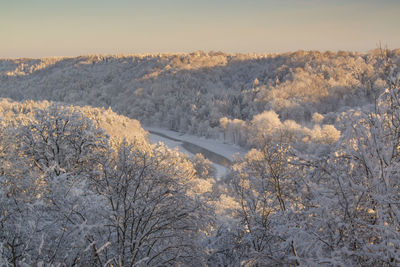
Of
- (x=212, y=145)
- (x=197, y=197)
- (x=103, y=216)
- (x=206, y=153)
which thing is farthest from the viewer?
(x=212, y=145)

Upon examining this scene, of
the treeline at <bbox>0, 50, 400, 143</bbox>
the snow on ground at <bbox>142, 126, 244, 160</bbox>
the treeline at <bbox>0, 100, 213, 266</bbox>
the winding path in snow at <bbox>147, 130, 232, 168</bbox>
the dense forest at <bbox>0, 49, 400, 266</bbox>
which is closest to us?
the dense forest at <bbox>0, 49, 400, 266</bbox>

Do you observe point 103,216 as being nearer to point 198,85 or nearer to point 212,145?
point 212,145

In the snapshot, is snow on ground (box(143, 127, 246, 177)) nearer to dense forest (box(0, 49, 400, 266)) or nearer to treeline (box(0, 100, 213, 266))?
dense forest (box(0, 49, 400, 266))

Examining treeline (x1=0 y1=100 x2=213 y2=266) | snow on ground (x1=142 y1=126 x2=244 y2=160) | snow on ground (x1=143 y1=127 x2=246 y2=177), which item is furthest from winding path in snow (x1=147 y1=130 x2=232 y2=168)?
treeline (x1=0 y1=100 x2=213 y2=266)

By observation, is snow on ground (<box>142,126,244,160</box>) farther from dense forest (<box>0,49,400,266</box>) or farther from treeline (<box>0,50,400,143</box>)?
dense forest (<box>0,49,400,266</box>)

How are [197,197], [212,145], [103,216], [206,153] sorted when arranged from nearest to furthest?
1. [103,216]
2. [197,197]
3. [206,153]
4. [212,145]

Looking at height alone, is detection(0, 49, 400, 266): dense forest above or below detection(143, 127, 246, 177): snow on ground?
above

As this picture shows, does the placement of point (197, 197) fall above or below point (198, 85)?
below

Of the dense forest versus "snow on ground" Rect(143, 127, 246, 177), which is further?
"snow on ground" Rect(143, 127, 246, 177)

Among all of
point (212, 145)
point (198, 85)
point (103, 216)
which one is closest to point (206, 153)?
point (212, 145)

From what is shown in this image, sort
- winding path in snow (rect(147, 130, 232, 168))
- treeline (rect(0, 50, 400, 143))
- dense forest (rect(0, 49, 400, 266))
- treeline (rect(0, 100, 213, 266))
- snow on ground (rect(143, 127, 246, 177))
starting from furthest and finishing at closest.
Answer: treeline (rect(0, 50, 400, 143)) < snow on ground (rect(143, 127, 246, 177)) < winding path in snow (rect(147, 130, 232, 168)) < treeline (rect(0, 100, 213, 266)) < dense forest (rect(0, 49, 400, 266))

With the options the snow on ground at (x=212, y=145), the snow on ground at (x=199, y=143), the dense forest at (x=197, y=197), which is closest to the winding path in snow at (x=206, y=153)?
the snow on ground at (x=199, y=143)

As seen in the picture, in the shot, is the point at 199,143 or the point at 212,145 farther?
the point at 199,143

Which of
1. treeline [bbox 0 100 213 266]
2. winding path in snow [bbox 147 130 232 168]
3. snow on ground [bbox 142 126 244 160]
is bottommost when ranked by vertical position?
winding path in snow [bbox 147 130 232 168]
